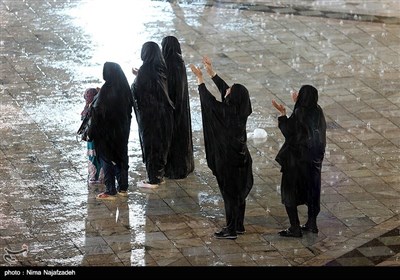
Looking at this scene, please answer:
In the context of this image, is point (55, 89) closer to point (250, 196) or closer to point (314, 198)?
point (250, 196)

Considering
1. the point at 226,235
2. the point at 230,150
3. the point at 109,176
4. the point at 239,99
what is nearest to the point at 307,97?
the point at 239,99

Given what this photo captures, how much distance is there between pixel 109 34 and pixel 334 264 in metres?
8.67

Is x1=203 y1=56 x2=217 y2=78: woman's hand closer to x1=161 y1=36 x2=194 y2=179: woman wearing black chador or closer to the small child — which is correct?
x1=161 y1=36 x2=194 y2=179: woman wearing black chador

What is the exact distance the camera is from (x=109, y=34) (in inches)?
860

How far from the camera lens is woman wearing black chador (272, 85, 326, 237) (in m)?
14.8

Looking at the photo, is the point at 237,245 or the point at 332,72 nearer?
the point at 237,245

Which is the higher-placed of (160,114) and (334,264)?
(160,114)

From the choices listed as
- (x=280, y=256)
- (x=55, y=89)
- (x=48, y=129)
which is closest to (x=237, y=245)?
(x=280, y=256)

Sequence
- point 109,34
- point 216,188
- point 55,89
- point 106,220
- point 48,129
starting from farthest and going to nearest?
point 109,34 → point 55,89 → point 48,129 → point 216,188 → point 106,220

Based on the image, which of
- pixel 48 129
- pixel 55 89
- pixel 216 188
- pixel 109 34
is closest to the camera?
pixel 216 188

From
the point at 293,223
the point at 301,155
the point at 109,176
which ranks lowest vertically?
the point at 293,223

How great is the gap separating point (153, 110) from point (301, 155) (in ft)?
7.29

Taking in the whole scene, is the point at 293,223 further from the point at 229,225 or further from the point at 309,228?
the point at 229,225

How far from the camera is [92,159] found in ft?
53.3
